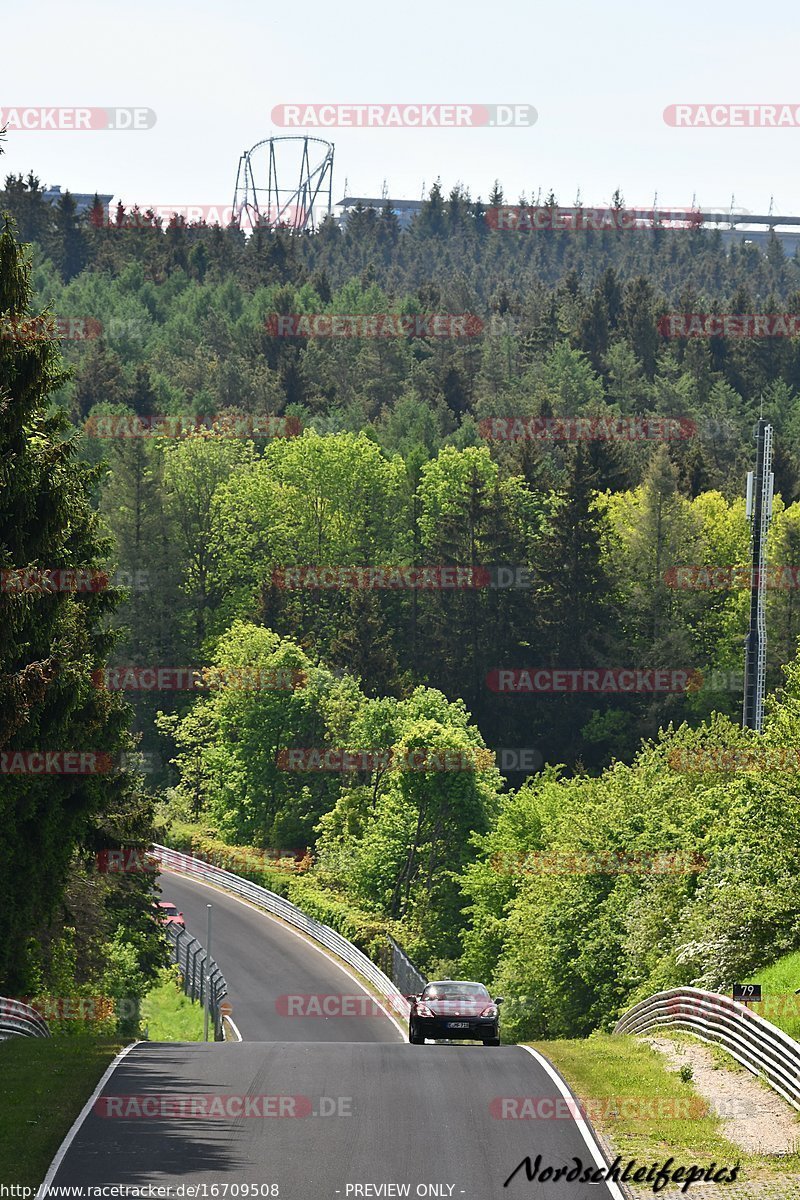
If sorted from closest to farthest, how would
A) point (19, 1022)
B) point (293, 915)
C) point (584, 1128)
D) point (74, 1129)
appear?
1. point (74, 1129)
2. point (584, 1128)
3. point (19, 1022)
4. point (293, 915)

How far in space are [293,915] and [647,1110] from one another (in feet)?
169

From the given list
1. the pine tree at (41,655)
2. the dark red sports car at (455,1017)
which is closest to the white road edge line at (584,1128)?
the dark red sports car at (455,1017)

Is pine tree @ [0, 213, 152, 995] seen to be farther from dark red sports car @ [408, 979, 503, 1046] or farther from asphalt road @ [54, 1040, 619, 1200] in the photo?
dark red sports car @ [408, 979, 503, 1046]

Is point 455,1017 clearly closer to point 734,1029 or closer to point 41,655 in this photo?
point 734,1029

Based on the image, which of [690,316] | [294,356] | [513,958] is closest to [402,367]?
[294,356]

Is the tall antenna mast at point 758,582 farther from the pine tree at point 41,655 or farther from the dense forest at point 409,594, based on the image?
the pine tree at point 41,655

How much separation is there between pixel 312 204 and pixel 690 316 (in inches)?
2068

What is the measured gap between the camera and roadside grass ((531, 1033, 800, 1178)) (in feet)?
63.5

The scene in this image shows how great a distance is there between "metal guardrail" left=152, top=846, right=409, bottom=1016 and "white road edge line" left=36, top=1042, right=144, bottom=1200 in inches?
1220

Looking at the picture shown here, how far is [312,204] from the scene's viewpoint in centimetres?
18075

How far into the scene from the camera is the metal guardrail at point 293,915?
2329 inches

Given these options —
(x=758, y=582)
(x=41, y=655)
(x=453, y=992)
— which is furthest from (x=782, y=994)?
(x=758, y=582)

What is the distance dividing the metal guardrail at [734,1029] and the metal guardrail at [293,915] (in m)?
24.8

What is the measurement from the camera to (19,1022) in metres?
28.9
